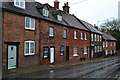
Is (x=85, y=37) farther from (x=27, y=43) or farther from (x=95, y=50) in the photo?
(x=27, y=43)

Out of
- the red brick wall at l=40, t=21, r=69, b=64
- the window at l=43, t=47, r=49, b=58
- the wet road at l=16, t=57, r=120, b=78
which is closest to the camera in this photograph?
the wet road at l=16, t=57, r=120, b=78

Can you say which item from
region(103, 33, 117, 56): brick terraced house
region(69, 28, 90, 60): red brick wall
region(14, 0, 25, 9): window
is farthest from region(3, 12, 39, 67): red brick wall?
region(103, 33, 117, 56): brick terraced house

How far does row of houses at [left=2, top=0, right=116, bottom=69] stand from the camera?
15.2 metres

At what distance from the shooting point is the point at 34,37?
18.6 m

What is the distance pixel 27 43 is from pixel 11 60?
2973mm

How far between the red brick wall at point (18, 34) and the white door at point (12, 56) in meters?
0.60

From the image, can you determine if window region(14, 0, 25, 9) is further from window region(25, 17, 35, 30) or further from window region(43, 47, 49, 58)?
window region(43, 47, 49, 58)

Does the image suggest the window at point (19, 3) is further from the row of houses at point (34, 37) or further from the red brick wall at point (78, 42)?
the red brick wall at point (78, 42)

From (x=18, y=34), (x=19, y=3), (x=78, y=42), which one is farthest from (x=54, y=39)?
(x=78, y=42)

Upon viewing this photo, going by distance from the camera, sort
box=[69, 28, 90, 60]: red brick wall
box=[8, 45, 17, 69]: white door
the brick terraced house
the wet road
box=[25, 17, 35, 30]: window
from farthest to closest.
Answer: the brick terraced house, box=[69, 28, 90, 60]: red brick wall, box=[25, 17, 35, 30]: window, box=[8, 45, 17, 69]: white door, the wet road

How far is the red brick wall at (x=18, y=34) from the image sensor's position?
14.8 metres

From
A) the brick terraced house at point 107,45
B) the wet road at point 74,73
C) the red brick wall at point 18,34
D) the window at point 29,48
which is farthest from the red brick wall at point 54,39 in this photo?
the brick terraced house at point 107,45

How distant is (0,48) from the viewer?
14180mm

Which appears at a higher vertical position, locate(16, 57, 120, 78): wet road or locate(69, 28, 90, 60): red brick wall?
locate(69, 28, 90, 60): red brick wall
